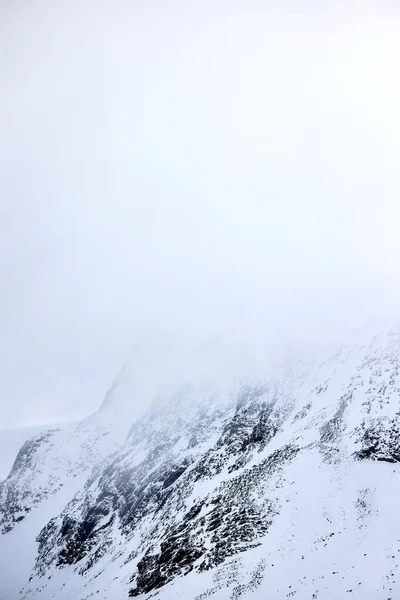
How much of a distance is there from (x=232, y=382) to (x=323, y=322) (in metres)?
31.5

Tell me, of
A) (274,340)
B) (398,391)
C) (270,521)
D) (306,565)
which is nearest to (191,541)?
(270,521)

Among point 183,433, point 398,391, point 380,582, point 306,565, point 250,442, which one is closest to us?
point 380,582

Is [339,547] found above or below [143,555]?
below

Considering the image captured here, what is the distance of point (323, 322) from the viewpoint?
10650cm

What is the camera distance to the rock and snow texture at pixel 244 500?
A: 113 ft

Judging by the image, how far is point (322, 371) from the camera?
79188 mm

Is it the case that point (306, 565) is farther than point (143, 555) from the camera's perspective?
No

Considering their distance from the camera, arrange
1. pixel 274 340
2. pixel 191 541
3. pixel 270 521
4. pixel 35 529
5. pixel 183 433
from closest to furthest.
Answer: pixel 270 521 < pixel 191 541 < pixel 183 433 < pixel 35 529 < pixel 274 340

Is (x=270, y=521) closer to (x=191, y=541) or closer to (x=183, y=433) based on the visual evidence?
(x=191, y=541)

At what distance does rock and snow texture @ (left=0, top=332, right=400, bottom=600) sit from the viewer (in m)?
34.5

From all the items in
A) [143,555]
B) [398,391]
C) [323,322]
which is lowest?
[398,391]

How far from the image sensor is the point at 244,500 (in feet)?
156

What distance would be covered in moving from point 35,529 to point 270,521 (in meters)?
90.3

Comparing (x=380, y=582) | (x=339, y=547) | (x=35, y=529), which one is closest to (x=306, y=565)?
(x=339, y=547)
